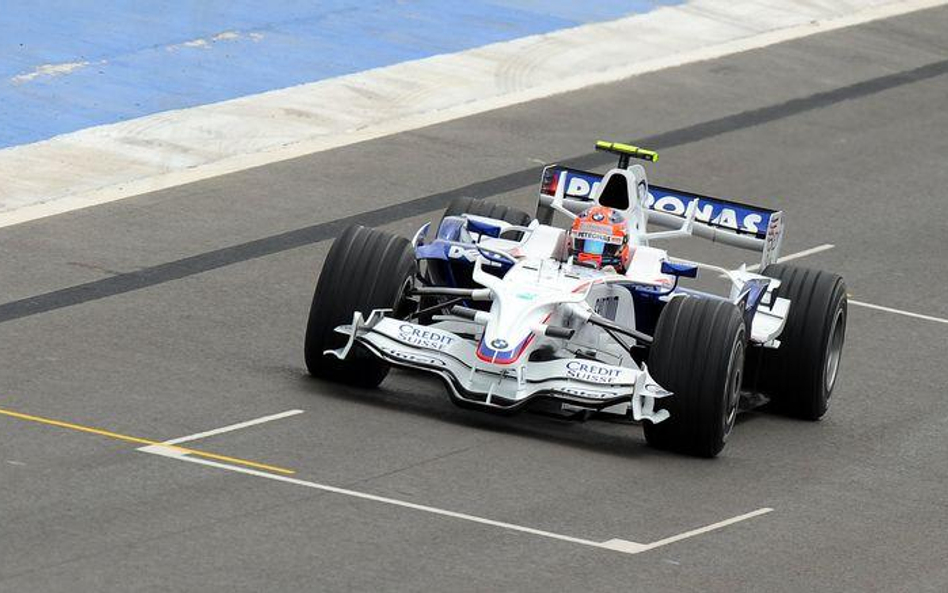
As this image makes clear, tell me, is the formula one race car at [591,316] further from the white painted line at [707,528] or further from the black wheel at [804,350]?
the white painted line at [707,528]

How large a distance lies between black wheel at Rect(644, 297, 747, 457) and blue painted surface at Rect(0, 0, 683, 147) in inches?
385

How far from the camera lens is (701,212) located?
57.5ft

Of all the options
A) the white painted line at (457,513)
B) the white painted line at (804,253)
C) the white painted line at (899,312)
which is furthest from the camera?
the white painted line at (804,253)

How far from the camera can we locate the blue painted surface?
79.5 feet

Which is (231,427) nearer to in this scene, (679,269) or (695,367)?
(695,367)

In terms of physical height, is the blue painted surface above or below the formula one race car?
above

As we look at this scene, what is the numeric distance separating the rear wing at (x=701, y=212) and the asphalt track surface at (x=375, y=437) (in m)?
1.39

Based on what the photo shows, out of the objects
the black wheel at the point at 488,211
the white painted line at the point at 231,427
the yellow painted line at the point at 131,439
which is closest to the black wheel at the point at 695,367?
the white painted line at the point at 231,427

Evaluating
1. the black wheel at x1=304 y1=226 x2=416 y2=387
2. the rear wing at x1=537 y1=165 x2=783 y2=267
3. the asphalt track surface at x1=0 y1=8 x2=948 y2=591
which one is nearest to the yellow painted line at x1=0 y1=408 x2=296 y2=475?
the asphalt track surface at x1=0 y1=8 x2=948 y2=591

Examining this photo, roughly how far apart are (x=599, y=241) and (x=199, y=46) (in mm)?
11337

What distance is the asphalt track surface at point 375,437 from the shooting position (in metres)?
12.7

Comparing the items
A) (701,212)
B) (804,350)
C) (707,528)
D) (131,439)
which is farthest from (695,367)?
(131,439)

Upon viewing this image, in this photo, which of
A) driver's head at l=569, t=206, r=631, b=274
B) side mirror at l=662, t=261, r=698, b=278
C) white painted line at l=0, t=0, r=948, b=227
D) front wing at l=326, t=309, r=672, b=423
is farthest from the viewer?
white painted line at l=0, t=0, r=948, b=227

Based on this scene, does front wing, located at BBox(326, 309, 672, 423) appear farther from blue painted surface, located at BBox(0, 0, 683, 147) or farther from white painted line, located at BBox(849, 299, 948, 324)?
blue painted surface, located at BBox(0, 0, 683, 147)
